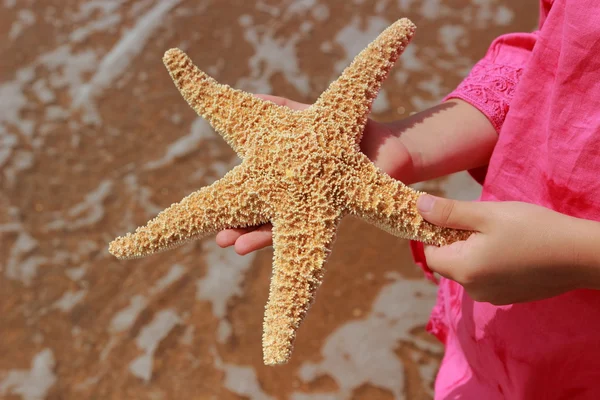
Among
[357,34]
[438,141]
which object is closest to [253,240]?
[438,141]

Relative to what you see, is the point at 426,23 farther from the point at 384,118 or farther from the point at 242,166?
the point at 242,166

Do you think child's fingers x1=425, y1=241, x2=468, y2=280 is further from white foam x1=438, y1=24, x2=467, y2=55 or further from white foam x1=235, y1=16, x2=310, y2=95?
white foam x1=438, y1=24, x2=467, y2=55

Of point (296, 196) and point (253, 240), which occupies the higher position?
point (296, 196)

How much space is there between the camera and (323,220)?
1401 mm

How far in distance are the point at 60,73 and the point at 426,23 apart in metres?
2.95

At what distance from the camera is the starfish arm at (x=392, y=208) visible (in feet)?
4.42

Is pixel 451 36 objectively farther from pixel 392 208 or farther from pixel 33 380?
pixel 33 380

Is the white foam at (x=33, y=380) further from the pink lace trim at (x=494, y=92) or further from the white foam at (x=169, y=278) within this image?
the pink lace trim at (x=494, y=92)

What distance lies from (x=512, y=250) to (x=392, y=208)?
0.31 meters

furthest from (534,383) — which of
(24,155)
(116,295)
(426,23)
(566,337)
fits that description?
(24,155)

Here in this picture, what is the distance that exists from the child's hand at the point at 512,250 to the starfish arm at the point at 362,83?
0.33 m

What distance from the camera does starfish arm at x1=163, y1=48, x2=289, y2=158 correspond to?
1.50 metres

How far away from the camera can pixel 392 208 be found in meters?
1.37

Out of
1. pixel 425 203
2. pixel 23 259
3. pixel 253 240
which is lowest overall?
pixel 23 259
